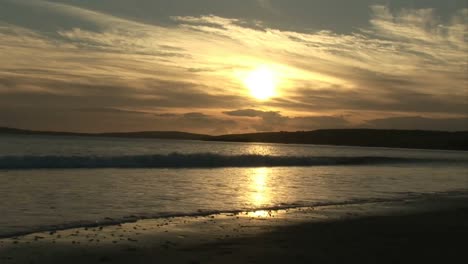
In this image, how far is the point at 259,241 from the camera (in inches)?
391

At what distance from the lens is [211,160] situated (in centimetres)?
4591

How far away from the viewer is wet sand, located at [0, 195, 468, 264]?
8523mm

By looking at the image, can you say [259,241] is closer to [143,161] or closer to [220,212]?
[220,212]

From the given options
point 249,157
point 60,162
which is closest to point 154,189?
point 60,162

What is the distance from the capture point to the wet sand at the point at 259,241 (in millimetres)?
8523

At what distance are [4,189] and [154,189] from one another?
5283 mm

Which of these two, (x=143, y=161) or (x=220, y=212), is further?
(x=143, y=161)

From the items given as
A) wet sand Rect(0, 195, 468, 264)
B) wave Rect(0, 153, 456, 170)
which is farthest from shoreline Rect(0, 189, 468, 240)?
wave Rect(0, 153, 456, 170)

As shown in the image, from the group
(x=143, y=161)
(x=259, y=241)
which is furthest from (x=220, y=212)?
(x=143, y=161)

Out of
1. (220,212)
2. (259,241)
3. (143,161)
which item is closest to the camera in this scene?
(259,241)

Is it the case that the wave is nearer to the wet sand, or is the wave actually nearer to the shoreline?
the shoreline

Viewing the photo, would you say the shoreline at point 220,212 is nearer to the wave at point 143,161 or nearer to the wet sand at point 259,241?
the wet sand at point 259,241

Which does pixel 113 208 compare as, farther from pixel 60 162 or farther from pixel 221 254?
pixel 60 162

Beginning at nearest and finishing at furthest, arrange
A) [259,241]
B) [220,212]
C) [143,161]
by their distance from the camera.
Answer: [259,241] → [220,212] → [143,161]
